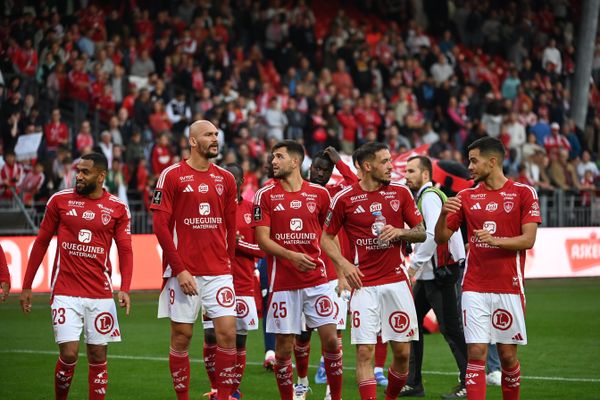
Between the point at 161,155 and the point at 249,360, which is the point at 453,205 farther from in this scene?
the point at 161,155

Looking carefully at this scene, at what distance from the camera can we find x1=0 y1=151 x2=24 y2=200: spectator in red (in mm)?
23188

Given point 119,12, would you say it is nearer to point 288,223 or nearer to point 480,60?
point 480,60

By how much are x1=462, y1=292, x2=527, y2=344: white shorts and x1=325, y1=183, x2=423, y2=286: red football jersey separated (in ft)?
2.91

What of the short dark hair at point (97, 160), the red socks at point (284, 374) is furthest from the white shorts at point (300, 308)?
the short dark hair at point (97, 160)

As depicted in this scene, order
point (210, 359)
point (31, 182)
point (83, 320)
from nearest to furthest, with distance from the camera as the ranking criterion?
point (83, 320) < point (210, 359) < point (31, 182)

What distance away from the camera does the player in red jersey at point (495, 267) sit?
9.81 metres

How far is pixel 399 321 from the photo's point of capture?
10.4 meters

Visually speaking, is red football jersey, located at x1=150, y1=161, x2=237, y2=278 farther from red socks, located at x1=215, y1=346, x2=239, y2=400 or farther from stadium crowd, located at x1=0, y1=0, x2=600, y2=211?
stadium crowd, located at x1=0, y1=0, x2=600, y2=211

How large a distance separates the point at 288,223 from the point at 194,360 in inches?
192

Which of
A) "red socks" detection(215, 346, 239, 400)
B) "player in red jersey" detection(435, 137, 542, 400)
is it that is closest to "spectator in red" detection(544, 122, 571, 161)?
"player in red jersey" detection(435, 137, 542, 400)

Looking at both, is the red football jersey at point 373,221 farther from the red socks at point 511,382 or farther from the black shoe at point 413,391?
the black shoe at point 413,391

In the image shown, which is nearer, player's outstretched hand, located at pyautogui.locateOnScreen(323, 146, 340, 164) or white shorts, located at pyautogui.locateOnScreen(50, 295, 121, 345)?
white shorts, located at pyautogui.locateOnScreen(50, 295, 121, 345)

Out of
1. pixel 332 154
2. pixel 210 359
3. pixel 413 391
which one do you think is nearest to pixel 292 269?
pixel 210 359

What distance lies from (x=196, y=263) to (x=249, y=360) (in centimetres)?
497
